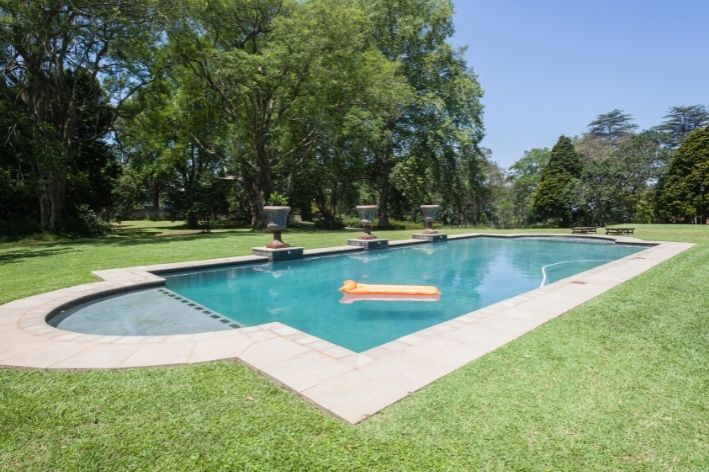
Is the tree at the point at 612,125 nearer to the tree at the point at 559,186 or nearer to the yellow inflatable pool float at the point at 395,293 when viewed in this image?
the tree at the point at 559,186

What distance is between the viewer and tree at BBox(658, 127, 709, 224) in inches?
1086

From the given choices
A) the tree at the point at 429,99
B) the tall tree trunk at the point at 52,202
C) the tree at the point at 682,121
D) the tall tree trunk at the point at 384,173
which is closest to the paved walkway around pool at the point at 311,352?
the tall tree trunk at the point at 52,202

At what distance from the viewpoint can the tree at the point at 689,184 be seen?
27578mm

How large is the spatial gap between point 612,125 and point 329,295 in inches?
2353

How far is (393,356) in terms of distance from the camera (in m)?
3.91

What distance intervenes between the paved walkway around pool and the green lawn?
0.18 m

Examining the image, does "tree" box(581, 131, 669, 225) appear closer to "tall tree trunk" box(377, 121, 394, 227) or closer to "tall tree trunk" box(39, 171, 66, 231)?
"tall tree trunk" box(377, 121, 394, 227)

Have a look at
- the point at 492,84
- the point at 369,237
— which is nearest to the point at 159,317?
the point at 369,237

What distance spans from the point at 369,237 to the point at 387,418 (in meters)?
12.8

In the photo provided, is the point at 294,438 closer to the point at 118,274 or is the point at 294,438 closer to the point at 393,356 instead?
the point at 393,356

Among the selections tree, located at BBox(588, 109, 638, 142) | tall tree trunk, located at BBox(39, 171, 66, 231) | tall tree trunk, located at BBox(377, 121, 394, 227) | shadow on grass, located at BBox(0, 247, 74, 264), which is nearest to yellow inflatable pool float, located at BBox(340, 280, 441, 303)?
shadow on grass, located at BBox(0, 247, 74, 264)

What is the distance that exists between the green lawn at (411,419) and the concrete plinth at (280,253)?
8.26 m

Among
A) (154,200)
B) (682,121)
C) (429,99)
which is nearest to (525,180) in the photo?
(429,99)

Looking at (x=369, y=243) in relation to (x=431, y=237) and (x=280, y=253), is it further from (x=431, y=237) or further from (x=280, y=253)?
(x=431, y=237)
